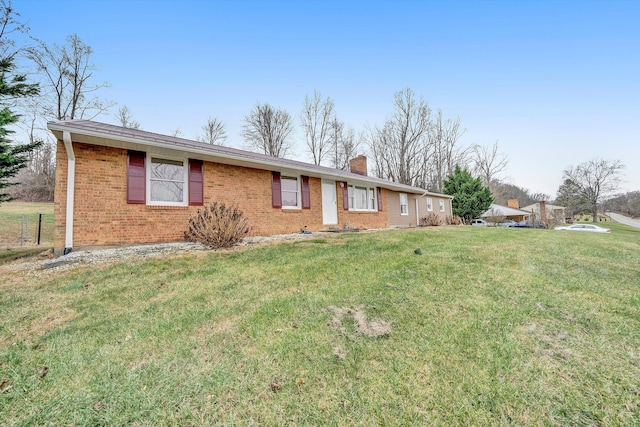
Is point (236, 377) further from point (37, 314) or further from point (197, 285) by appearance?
point (37, 314)

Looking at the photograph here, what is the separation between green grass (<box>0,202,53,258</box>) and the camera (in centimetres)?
1283

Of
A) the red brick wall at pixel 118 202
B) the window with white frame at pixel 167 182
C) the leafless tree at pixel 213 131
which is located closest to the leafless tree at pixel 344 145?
the leafless tree at pixel 213 131

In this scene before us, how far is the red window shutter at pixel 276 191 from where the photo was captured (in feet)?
34.1

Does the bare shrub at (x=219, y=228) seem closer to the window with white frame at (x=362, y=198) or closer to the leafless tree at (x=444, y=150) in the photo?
the window with white frame at (x=362, y=198)

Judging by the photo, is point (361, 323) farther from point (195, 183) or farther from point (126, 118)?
point (126, 118)

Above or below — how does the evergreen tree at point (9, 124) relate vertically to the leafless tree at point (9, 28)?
below

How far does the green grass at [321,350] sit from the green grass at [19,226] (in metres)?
12.7

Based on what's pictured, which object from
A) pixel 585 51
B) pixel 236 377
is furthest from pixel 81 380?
pixel 585 51

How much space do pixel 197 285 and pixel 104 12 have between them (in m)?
13.8

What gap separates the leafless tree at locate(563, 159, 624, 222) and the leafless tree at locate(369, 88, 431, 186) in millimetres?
42369

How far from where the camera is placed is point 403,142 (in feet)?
97.7

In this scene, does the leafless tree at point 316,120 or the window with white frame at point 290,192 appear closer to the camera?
the window with white frame at point 290,192

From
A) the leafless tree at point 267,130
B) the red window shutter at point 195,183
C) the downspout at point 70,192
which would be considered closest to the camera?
the downspout at point 70,192

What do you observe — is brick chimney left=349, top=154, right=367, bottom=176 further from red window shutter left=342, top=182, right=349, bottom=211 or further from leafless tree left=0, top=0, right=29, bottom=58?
leafless tree left=0, top=0, right=29, bottom=58
